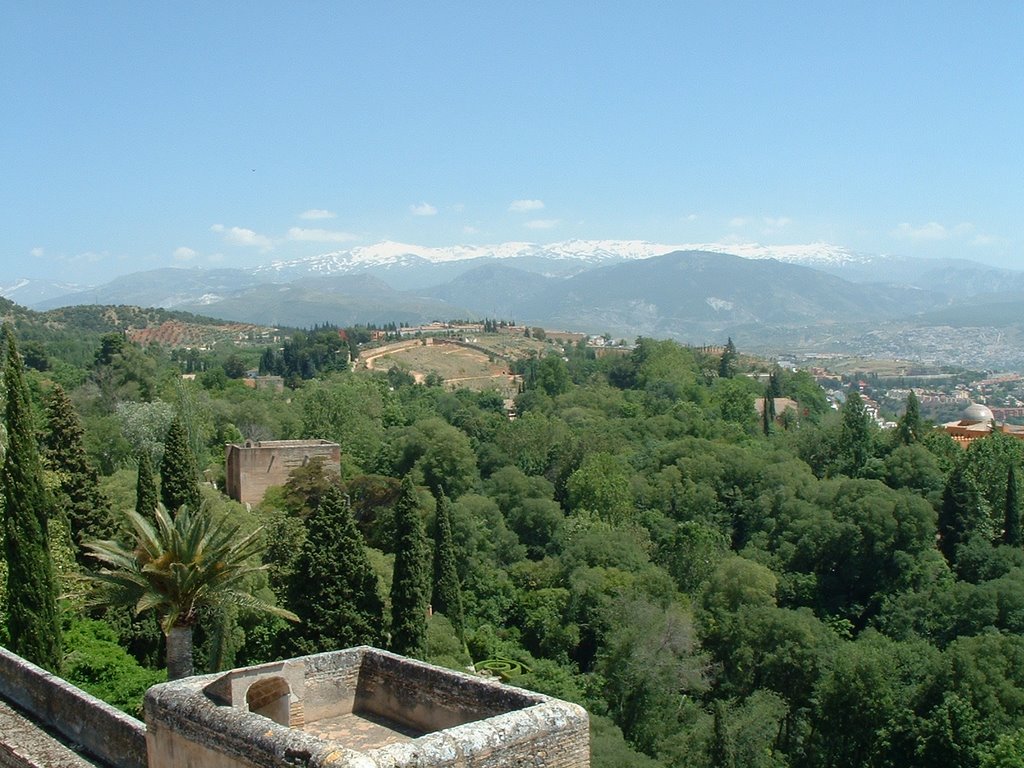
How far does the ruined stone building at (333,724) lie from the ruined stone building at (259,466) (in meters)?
27.9

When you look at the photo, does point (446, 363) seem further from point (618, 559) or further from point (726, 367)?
point (618, 559)

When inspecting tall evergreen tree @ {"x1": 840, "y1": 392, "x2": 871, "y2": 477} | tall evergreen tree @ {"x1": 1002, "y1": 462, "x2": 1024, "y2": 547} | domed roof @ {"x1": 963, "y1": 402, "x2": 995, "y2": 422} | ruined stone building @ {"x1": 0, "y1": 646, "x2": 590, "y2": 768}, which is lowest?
domed roof @ {"x1": 963, "y1": 402, "x2": 995, "y2": 422}

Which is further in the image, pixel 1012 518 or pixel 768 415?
pixel 768 415

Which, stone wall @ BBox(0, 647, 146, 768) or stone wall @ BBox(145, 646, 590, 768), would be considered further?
stone wall @ BBox(0, 647, 146, 768)

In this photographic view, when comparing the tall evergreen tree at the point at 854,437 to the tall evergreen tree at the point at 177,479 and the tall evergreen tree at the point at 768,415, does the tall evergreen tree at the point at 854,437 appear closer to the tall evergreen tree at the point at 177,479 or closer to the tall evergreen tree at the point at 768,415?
the tall evergreen tree at the point at 768,415

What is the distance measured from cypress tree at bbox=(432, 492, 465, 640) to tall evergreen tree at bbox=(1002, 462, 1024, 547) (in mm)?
21632

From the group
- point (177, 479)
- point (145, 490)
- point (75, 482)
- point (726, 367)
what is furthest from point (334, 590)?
point (726, 367)

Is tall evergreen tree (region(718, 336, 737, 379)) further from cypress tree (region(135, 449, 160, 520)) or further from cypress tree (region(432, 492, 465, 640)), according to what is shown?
cypress tree (region(135, 449, 160, 520))

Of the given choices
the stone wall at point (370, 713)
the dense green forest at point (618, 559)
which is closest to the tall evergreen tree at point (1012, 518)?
the dense green forest at point (618, 559)

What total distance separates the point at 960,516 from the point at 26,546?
111 ft

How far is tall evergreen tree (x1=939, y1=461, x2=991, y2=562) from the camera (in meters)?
39.2

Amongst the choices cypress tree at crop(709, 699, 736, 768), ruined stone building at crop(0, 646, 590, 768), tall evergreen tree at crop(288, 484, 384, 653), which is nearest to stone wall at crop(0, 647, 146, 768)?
ruined stone building at crop(0, 646, 590, 768)

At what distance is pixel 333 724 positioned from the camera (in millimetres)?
7469

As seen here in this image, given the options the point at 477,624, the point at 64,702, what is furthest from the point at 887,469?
the point at 64,702
